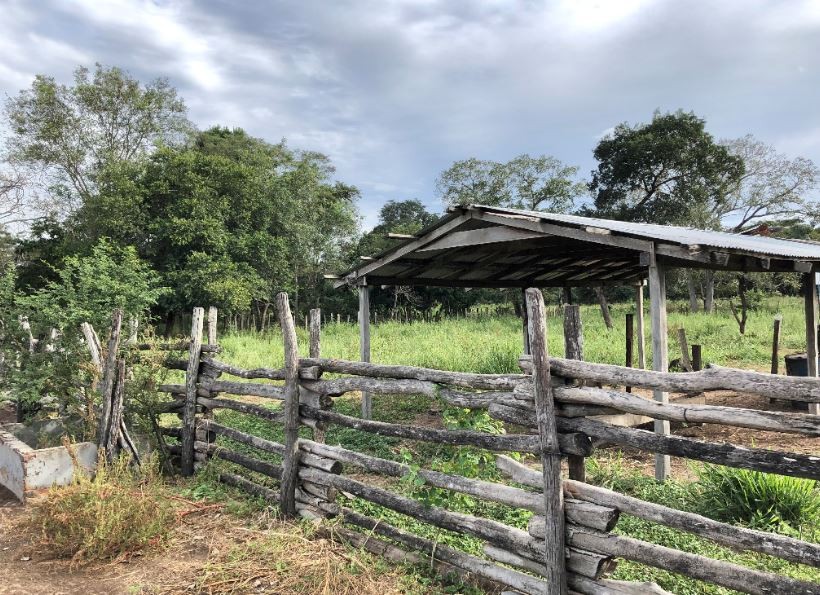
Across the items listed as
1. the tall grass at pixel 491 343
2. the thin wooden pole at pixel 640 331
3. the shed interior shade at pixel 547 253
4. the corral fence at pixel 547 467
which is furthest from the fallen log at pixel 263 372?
the thin wooden pole at pixel 640 331

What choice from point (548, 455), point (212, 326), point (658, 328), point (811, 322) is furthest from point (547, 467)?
point (811, 322)

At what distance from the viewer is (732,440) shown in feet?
23.9

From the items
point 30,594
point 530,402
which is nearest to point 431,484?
point 530,402

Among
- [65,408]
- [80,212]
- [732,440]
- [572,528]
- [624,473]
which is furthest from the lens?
[80,212]

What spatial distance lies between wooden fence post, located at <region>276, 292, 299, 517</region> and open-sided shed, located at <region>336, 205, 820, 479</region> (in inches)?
112

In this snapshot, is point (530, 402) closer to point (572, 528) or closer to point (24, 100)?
point (572, 528)

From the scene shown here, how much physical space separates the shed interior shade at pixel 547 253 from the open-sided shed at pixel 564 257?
0.01 metres

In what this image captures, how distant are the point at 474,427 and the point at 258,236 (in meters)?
22.8

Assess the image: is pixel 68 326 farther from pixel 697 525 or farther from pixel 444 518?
pixel 697 525

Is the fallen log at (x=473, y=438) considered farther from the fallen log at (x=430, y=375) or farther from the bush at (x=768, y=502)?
the bush at (x=768, y=502)

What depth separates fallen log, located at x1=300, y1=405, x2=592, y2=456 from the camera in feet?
10.9

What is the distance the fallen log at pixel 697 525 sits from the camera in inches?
101

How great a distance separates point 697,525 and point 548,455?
821 millimetres

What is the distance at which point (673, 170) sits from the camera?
95.8 feet
